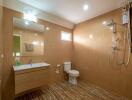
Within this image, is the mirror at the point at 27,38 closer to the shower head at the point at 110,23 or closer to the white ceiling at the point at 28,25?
the white ceiling at the point at 28,25

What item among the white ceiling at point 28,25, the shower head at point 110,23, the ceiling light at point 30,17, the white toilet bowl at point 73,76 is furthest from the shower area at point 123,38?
the ceiling light at point 30,17

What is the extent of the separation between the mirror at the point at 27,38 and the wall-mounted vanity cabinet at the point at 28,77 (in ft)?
1.99

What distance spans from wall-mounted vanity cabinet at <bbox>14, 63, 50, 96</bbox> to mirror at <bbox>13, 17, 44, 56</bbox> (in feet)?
1.99

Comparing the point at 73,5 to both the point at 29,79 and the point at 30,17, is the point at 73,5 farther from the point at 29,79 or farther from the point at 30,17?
the point at 29,79

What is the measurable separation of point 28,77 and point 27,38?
121 cm

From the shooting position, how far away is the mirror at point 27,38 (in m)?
2.32

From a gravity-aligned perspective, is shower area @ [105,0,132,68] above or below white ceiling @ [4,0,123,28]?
below

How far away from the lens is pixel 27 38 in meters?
2.57

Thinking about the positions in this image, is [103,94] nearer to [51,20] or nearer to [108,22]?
[108,22]

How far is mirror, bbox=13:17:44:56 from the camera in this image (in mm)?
2316

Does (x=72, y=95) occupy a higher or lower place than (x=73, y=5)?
lower

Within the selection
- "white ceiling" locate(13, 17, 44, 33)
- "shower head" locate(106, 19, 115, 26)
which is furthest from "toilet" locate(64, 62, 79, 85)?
"shower head" locate(106, 19, 115, 26)

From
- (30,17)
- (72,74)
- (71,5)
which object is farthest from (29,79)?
(71,5)

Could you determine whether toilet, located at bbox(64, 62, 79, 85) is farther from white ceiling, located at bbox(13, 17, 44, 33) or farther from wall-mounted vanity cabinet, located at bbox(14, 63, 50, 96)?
white ceiling, located at bbox(13, 17, 44, 33)
